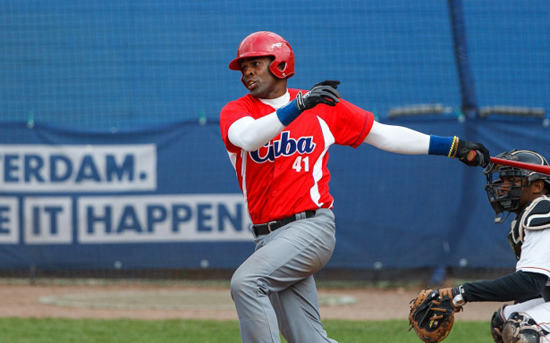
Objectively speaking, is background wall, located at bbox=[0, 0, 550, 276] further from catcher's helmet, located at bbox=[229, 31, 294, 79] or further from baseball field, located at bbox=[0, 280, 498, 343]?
catcher's helmet, located at bbox=[229, 31, 294, 79]

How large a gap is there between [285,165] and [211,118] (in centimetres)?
581

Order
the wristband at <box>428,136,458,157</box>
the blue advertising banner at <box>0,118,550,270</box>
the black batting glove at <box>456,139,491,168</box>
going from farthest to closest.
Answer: the blue advertising banner at <box>0,118,550,270</box>, the wristband at <box>428,136,458,157</box>, the black batting glove at <box>456,139,491,168</box>

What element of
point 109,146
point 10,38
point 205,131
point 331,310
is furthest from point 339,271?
point 10,38

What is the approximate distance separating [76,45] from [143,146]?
1984 mm

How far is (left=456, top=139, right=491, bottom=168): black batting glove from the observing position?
451 centimetres

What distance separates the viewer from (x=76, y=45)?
10.9 m

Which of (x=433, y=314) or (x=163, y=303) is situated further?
(x=163, y=303)

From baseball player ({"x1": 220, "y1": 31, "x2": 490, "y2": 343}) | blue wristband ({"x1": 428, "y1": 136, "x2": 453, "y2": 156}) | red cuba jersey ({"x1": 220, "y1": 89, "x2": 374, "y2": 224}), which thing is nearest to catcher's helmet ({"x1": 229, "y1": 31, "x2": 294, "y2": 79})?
baseball player ({"x1": 220, "y1": 31, "x2": 490, "y2": 343})

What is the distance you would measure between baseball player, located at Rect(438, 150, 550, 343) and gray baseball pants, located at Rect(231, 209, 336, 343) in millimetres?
724

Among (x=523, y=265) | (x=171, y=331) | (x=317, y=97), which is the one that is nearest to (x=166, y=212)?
(x=171, y=331)

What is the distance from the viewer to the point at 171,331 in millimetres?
7188

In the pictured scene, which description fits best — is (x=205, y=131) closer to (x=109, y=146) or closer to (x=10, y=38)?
(x=109, y=146)

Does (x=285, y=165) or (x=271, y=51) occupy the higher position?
(x=271, y=51)

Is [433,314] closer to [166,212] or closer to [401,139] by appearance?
[401,139]
